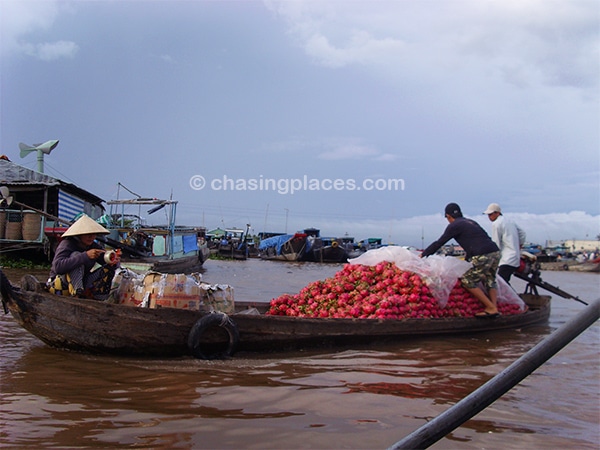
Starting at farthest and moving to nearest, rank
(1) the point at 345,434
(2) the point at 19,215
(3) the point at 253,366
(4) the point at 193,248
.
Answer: (4) the point at 193,248, (2) the point at 19,215, (3) the point at 253,366, (1) the point at 345,434

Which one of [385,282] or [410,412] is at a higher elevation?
[385,282]

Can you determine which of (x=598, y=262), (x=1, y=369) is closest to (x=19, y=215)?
(x=1, y=369)

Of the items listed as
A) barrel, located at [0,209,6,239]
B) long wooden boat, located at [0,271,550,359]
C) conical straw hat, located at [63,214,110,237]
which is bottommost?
long wooden boat, located at [0,271,550,359]

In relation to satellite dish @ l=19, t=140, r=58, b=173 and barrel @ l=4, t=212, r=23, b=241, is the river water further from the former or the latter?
satellite dish @ l=19, t=140, r=58, b=173

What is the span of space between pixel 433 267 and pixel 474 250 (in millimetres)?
571

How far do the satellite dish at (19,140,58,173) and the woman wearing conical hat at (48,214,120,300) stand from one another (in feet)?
53.3

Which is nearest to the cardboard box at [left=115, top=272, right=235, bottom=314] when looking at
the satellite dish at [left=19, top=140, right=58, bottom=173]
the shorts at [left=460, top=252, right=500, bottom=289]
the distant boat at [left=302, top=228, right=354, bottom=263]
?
the shorts at [left=460, top=252, right=500, bottom=289]

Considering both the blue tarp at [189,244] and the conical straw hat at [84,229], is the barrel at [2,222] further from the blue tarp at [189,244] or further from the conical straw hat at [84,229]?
the conical straw hat at [84,229]

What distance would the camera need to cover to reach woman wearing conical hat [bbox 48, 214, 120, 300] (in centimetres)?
428

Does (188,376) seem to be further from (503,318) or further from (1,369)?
(503,318)

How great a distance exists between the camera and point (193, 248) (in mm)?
19609

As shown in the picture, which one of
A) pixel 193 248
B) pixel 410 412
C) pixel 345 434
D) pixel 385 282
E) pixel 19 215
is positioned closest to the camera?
pixel 345 434

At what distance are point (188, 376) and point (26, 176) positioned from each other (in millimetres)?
16595

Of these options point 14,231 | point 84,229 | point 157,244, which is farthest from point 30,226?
point 84,229
